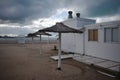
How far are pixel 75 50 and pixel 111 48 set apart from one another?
16.6ft

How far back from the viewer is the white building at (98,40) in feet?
30.7

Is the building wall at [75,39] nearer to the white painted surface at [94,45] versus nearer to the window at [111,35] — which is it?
the white painted surface at [94,45]

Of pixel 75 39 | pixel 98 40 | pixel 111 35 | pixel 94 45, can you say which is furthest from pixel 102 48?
pixel 75 39

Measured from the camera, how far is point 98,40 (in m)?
10.8

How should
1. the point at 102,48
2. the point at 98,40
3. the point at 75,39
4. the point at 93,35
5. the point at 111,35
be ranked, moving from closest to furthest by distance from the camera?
the point at 111,35, the point at 102,48, the point at 98,40, the point at 93,35, the point at 75,39

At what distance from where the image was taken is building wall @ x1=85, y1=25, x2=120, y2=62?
30.2ft

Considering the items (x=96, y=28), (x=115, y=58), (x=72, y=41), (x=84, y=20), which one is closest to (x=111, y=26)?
(x=96, y=28)

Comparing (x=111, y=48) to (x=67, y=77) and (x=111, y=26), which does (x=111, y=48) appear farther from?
(x=67, y=77)

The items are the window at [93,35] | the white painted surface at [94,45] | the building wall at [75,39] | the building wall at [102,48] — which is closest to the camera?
the building wall at [102,48]

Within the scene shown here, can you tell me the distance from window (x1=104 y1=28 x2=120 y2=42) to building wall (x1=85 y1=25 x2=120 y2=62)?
285mm

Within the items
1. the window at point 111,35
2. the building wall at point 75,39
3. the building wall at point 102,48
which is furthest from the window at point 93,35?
the building wall at point 75,39

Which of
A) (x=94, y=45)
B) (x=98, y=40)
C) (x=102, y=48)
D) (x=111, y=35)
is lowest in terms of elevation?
(x=102, y=48)

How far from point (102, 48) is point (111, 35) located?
4.40 feet

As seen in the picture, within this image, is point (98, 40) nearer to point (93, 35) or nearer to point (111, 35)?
point (93, 35)
